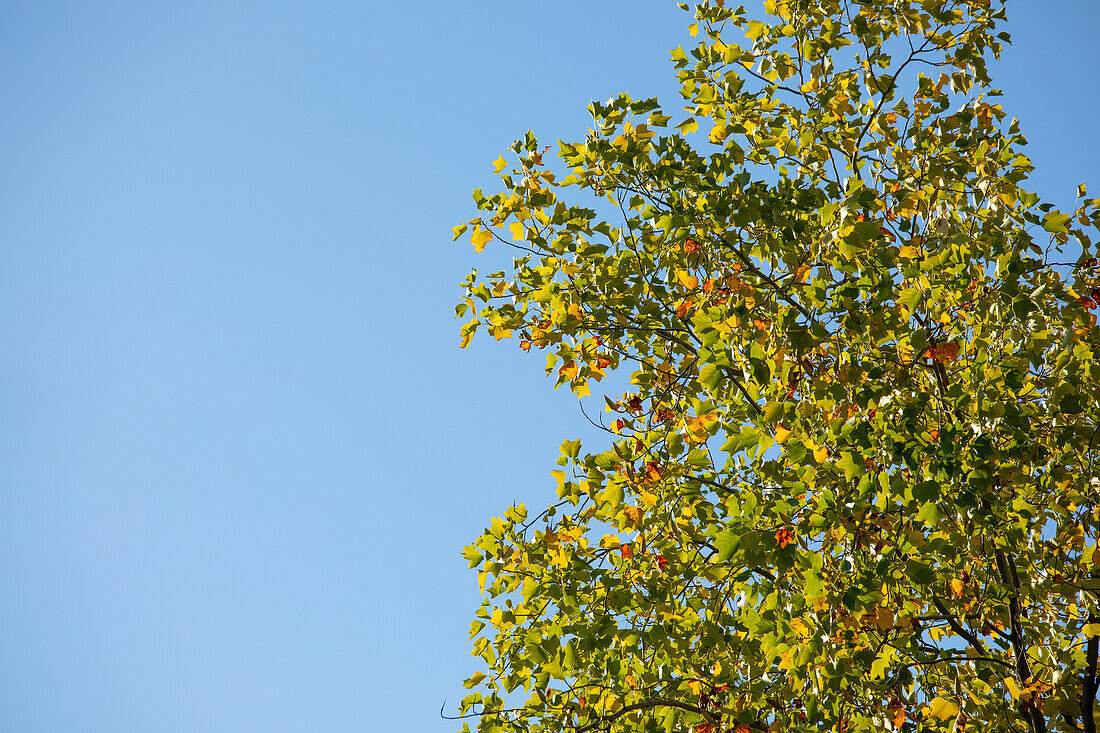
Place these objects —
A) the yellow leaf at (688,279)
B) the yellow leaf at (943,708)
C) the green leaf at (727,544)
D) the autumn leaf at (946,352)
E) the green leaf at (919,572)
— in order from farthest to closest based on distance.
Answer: the yellow leaf at (688,279), the autumn leaf at (946,352), the yellow leaf at (943,708), the green leaf at (919,572), the green leaf at (727,544)

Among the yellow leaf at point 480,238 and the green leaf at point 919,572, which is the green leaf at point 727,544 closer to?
the green leaf at point 919,572

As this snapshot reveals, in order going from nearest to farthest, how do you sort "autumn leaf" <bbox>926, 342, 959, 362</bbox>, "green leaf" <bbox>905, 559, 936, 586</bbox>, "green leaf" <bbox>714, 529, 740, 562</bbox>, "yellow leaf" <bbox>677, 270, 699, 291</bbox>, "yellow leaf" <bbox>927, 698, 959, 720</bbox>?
"green leaf" <bbox>714, 529, 740, 562</bbox> < "green leaf" <bbox>905, 559, 936, 586</bbox> < "yellow leaf" <bbox>927, 698, 959, 720</bbox> < "autumn leaf" <bbox>926, 342, 959, 362</bbox> < "yellow leaf" <bbox>677, 270, 699, 291</bbox>

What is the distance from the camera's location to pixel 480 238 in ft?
16.5

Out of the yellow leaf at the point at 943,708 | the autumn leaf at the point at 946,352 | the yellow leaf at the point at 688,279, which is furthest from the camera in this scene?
the yellow leaf at the point at 688,279

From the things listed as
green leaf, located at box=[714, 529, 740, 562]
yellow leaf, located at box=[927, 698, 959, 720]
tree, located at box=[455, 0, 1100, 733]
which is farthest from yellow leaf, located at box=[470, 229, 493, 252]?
yellow leaf, located at box=[927, 698, 959, 720]

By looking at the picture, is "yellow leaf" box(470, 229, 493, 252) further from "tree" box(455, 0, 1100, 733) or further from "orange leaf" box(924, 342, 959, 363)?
"orange leaf" box(924, 342, 959, 363)

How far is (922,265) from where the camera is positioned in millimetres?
4188

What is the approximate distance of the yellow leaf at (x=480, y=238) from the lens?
16.5ft

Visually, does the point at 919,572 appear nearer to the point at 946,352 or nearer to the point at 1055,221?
the point at 946,352

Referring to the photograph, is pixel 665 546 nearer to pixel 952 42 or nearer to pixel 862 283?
pixel 862 283

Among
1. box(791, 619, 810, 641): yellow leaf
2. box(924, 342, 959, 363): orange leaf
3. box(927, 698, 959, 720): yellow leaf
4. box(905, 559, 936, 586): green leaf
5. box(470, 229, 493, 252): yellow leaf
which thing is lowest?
box(927, 698, 959, 720): yellow leaf

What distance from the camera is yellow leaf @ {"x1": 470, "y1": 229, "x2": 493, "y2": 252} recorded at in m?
5.04

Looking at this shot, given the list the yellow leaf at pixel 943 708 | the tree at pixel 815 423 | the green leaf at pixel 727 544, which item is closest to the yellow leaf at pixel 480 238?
the tree at pixel 815 423

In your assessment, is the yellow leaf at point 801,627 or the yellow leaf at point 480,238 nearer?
the yellow leaf at point 801,627
